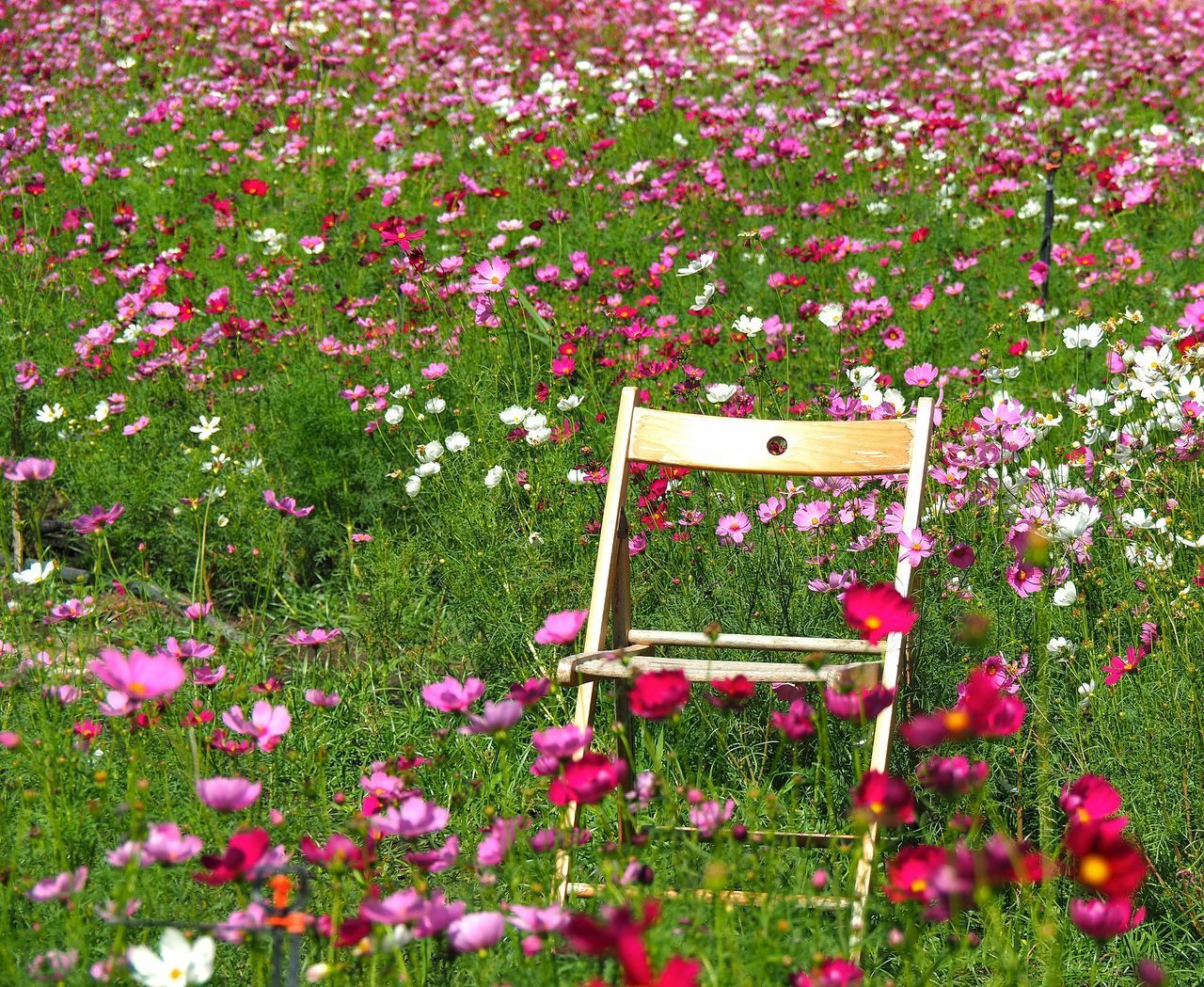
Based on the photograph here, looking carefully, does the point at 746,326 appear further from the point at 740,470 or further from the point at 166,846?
the point at 166,846

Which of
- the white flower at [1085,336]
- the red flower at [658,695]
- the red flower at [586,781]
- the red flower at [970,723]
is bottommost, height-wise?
the red flower at [586,781]

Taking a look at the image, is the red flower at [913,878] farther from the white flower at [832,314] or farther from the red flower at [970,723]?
Result: the white flower at [832,314]

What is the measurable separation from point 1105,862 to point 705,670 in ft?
3.38

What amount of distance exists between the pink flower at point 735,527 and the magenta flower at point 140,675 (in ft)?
5.05

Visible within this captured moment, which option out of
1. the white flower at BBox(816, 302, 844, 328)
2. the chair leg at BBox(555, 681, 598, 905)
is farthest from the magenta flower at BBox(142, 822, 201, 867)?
the white flower at BBox(816, 302, 844, 328)

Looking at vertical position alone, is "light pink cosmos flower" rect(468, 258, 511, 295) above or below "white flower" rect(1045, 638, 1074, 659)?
above

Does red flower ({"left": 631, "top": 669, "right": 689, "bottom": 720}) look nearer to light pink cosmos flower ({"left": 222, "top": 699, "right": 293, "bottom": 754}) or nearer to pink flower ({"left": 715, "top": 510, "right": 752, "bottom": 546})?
light pink cosmos flower ({"left": 222, "top": 699, "right": 293, "bottom": 754})

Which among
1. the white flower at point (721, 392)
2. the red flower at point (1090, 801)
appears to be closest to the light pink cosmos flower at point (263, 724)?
the red flower at point (1090, 801)

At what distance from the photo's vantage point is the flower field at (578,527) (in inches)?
57.7

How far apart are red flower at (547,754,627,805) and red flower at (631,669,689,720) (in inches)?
2.9

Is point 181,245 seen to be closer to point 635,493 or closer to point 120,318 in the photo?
point 120,318

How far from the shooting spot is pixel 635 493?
9.73 ft

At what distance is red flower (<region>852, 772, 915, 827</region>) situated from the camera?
1256 mm

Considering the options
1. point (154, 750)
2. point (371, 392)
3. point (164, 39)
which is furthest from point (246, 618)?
point (164, 39)
